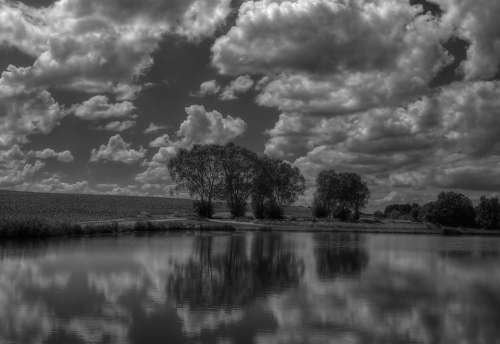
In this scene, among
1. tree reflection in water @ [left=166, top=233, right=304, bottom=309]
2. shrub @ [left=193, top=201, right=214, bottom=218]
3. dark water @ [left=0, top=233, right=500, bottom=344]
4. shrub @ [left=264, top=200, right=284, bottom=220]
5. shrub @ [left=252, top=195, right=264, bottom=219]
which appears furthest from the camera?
shrub @ [left=252, top=195, right=264, bottom=219]

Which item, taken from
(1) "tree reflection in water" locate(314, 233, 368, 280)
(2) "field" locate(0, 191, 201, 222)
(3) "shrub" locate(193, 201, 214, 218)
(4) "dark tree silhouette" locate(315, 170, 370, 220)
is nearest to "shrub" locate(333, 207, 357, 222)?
(4) "dark tree silhouette" locate(315, 170, 370, 220)

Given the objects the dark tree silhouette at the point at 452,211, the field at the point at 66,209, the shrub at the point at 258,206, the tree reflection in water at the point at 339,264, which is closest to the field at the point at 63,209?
the field at the point at 66,209

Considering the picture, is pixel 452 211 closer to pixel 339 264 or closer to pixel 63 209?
pixel 63 209

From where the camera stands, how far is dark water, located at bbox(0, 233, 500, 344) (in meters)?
14.1

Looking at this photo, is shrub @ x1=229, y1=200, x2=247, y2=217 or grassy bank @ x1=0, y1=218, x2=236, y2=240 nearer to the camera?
grassy bank @ x1=0, y1=218, x2=236, y2=240

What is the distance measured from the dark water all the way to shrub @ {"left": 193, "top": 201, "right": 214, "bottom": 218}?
56112 mm

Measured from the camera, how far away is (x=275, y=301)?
18.8 metres

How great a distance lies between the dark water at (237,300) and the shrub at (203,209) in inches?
2209

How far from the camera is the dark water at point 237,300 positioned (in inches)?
554

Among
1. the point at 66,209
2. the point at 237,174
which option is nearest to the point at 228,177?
the point at 237,174

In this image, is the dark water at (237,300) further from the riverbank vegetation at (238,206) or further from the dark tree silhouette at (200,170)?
the dark tree silhouette at (200,170)

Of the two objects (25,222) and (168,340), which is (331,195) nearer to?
(25,222)

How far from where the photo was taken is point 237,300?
1875cm

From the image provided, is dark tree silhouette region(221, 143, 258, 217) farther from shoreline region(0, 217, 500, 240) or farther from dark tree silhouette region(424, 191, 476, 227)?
dark tree silhouette region(424, 191, 476, 227)
